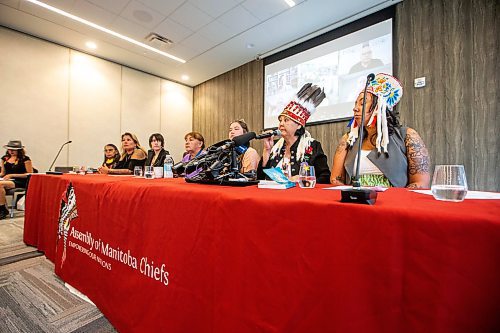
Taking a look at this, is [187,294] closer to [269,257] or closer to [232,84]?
[269,257]

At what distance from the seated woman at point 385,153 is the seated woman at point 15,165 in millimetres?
4489

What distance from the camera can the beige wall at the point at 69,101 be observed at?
361 centimetres

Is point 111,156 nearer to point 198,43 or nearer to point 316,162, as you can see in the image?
point 198,43

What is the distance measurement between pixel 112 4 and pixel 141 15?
0.35 meters

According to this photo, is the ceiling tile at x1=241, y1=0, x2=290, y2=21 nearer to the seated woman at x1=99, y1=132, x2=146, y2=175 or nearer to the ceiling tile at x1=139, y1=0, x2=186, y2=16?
the ceiling tile at x1=139, y1=0, x2=186, y2=16

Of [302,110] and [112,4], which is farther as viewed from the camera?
[112,4]

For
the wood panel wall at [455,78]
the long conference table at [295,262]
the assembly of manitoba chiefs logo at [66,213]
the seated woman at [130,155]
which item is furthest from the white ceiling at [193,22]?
the long conference table at [295,262]

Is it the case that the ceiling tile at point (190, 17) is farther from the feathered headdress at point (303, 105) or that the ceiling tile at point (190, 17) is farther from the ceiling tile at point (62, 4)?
the feathered headdress at point (303, 105)

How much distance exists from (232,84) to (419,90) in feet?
11.0

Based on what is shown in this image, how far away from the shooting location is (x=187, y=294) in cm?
71

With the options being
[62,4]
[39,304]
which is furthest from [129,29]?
[39,304]

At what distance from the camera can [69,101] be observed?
162 inches

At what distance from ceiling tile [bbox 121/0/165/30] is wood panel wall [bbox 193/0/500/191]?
10.6 feet

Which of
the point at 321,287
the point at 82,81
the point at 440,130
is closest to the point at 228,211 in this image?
the point at 321,287
